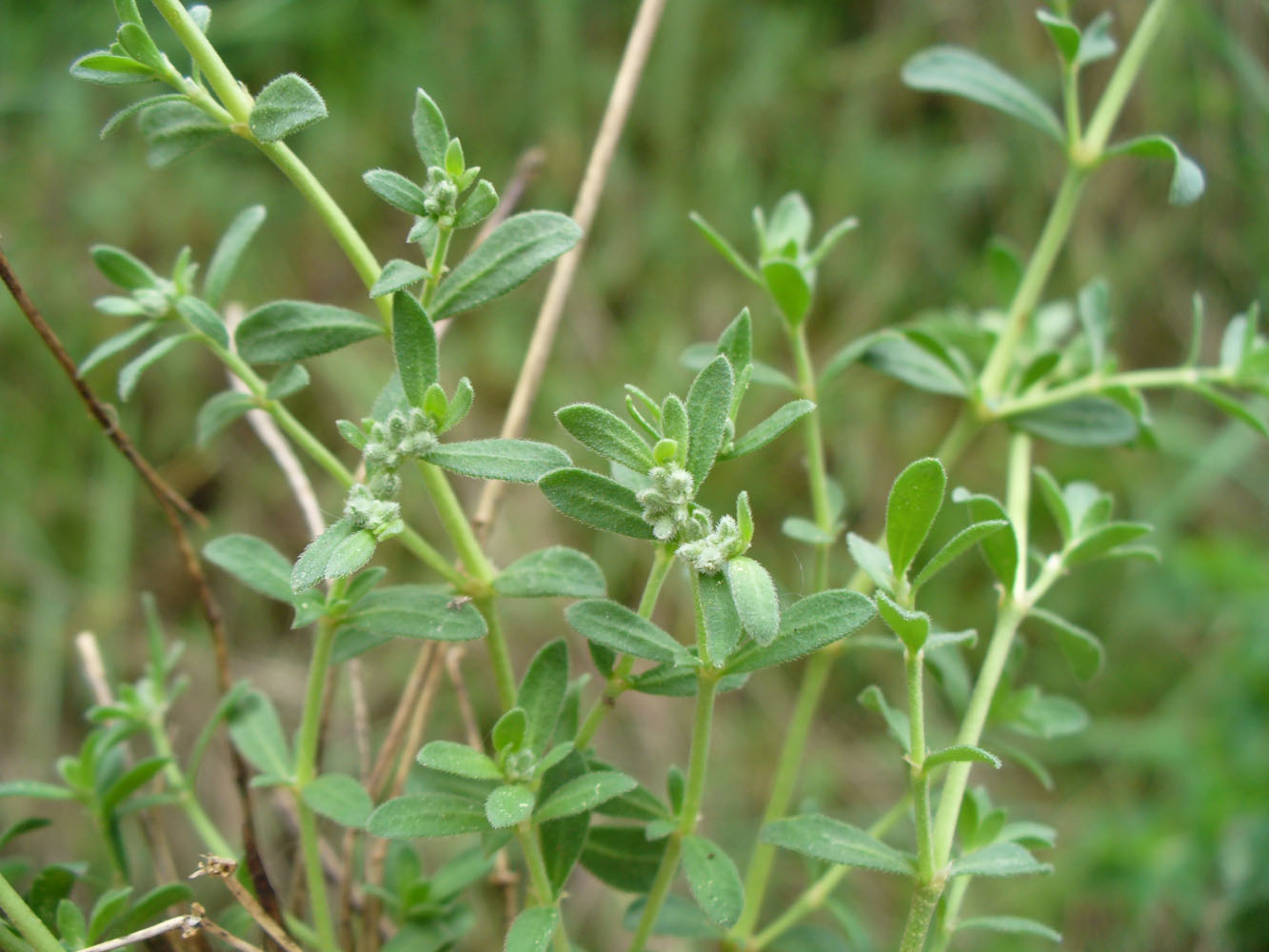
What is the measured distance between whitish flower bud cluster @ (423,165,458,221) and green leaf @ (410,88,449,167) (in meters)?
0.03

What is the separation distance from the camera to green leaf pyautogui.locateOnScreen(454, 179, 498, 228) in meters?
0.79

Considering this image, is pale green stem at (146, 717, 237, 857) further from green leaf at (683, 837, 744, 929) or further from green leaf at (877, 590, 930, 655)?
green leaf at (877, 590, 930, 655)

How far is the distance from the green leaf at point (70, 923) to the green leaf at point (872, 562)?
655mm

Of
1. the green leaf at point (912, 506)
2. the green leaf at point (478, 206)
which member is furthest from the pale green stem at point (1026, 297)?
the green leaf at point (478, 206)

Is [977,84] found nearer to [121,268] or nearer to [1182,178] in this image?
[1182,178]

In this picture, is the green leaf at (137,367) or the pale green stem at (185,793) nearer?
the green leaf at (137,367)

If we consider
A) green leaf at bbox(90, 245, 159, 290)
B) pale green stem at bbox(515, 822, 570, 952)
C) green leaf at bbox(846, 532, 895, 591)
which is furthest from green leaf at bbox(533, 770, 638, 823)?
green leaf at bbox(90, 245, 159, 290)

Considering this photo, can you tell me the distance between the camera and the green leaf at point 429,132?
2.75 feet

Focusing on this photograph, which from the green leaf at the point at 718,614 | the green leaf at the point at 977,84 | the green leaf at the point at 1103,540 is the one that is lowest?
the green leaf at the point at 1103,540

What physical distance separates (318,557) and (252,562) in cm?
24

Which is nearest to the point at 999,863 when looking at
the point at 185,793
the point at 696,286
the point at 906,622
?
the point at 906,622

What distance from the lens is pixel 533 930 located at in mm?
778

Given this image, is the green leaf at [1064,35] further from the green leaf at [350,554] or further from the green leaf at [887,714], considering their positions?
the green leaf at [350,554]

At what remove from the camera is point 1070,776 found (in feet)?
8.29
